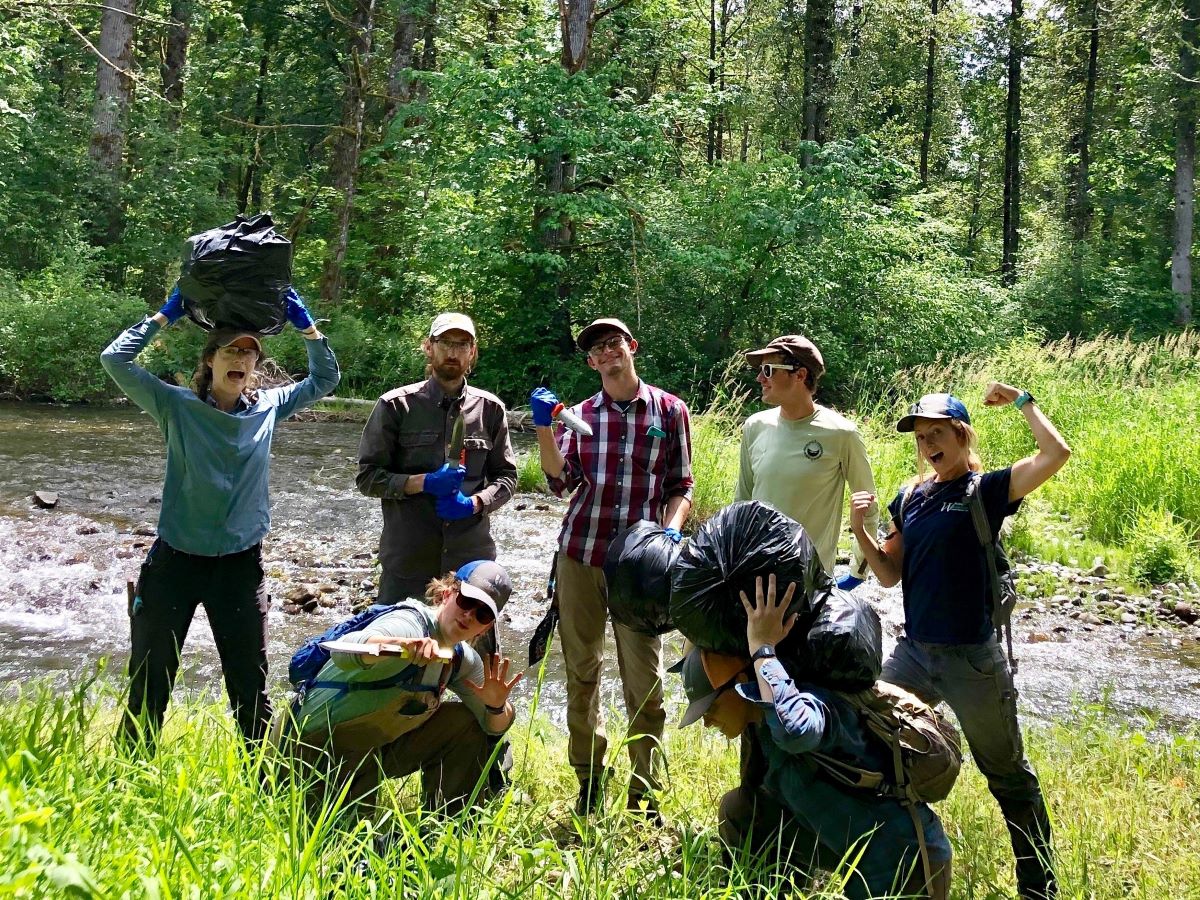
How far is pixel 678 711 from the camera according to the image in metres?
A: 5.33

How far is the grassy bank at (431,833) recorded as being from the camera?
2154 millimetres

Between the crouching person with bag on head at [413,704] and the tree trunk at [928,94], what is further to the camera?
the tree trunk at [928,94]

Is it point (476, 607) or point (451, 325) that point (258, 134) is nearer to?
point (451, 325)

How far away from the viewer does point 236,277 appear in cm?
370

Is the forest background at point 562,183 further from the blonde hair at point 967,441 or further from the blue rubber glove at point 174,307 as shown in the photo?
the blonde hair at point 967,441

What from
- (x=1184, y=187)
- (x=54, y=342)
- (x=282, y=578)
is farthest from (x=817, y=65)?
(x=282, y=578)

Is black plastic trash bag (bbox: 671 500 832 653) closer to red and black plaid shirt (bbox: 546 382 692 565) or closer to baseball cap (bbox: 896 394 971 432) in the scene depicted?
baseball cap (bbox: 896 394 971 432)

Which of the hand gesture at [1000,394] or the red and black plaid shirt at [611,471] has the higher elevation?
the hand gesture at [1000,394]

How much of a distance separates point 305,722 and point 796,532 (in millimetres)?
1684

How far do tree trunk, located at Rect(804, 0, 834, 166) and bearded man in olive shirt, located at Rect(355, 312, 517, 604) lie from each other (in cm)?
1827

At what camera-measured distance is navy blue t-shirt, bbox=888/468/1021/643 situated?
3.35m

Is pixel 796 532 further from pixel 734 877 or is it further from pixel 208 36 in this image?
pixel 208 36

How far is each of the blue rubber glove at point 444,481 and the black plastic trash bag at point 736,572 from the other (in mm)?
1706

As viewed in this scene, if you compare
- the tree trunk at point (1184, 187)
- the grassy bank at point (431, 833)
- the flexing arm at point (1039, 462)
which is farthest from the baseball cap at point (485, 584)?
the tree trunk at point (1184, 187)
